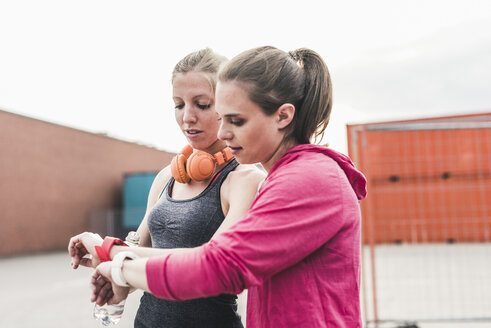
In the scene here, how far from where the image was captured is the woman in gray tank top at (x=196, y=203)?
5.16 ft

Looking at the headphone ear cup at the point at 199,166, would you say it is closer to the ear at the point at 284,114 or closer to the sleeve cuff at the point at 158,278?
the ear at the point at 284,114

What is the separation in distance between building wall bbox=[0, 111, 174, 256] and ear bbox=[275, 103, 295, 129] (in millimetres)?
15707

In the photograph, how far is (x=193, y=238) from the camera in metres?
1.58

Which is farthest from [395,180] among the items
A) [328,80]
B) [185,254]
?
[185,254]

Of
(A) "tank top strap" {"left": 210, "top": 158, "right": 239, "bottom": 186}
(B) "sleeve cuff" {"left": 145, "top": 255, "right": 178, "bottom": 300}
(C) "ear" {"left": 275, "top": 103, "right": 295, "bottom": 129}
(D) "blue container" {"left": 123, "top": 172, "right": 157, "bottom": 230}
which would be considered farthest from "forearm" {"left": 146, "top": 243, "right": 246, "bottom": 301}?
(D) "blue container" {"left": 123, "top": 172, "right": 157, "bottom": 230}

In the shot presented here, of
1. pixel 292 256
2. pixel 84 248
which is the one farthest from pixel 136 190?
pixel 292 256

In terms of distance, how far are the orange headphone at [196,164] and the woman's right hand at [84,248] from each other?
14.2 inches

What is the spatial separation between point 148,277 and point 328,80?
77 cm

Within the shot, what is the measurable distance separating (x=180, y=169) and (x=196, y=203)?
0.50ft

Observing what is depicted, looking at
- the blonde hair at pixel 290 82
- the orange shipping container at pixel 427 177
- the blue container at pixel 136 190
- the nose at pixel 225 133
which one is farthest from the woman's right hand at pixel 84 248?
the blue container at pixel 136 190

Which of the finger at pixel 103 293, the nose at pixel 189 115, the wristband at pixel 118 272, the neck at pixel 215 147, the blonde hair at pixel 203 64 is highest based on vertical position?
the blonde hair at pixel 203 64

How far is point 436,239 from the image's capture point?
21.6ft

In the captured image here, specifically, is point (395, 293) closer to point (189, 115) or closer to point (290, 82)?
point (189, 115)

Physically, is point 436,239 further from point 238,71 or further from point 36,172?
point 36,172
